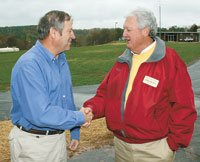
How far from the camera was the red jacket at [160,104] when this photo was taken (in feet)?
8.90

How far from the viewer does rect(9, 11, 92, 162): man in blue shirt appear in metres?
2.47

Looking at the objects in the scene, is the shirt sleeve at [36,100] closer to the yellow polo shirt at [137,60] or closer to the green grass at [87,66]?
the yellow polo shirt at [137,60]

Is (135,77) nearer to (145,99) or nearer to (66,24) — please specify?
(145,99)

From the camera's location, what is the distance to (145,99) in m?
2.71

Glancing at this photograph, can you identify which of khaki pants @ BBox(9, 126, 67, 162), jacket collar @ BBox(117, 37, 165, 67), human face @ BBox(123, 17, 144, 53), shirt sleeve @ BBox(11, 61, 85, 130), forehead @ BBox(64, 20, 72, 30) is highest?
forehead @ BBox(64, 20, 72, 30)

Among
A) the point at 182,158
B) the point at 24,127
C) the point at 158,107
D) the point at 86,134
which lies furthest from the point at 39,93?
the point at 86,134

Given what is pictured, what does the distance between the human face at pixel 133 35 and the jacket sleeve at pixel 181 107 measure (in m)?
0.45

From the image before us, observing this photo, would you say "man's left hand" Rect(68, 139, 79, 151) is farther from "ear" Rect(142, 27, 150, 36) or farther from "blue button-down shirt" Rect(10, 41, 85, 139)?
"ear" Rect(142, 27, 150, 36)

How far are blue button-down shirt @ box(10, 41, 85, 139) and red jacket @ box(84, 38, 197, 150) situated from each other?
0.52m

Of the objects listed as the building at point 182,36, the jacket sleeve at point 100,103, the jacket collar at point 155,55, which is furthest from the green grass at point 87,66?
the building at point 182,36

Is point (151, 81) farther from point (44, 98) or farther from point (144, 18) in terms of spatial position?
point (44, 98)

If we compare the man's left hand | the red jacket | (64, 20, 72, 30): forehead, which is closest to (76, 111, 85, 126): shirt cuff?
the red jacket

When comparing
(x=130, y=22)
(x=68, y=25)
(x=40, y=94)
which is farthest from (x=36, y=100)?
(x=130, y=22)

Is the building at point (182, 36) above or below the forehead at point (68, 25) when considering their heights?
below
